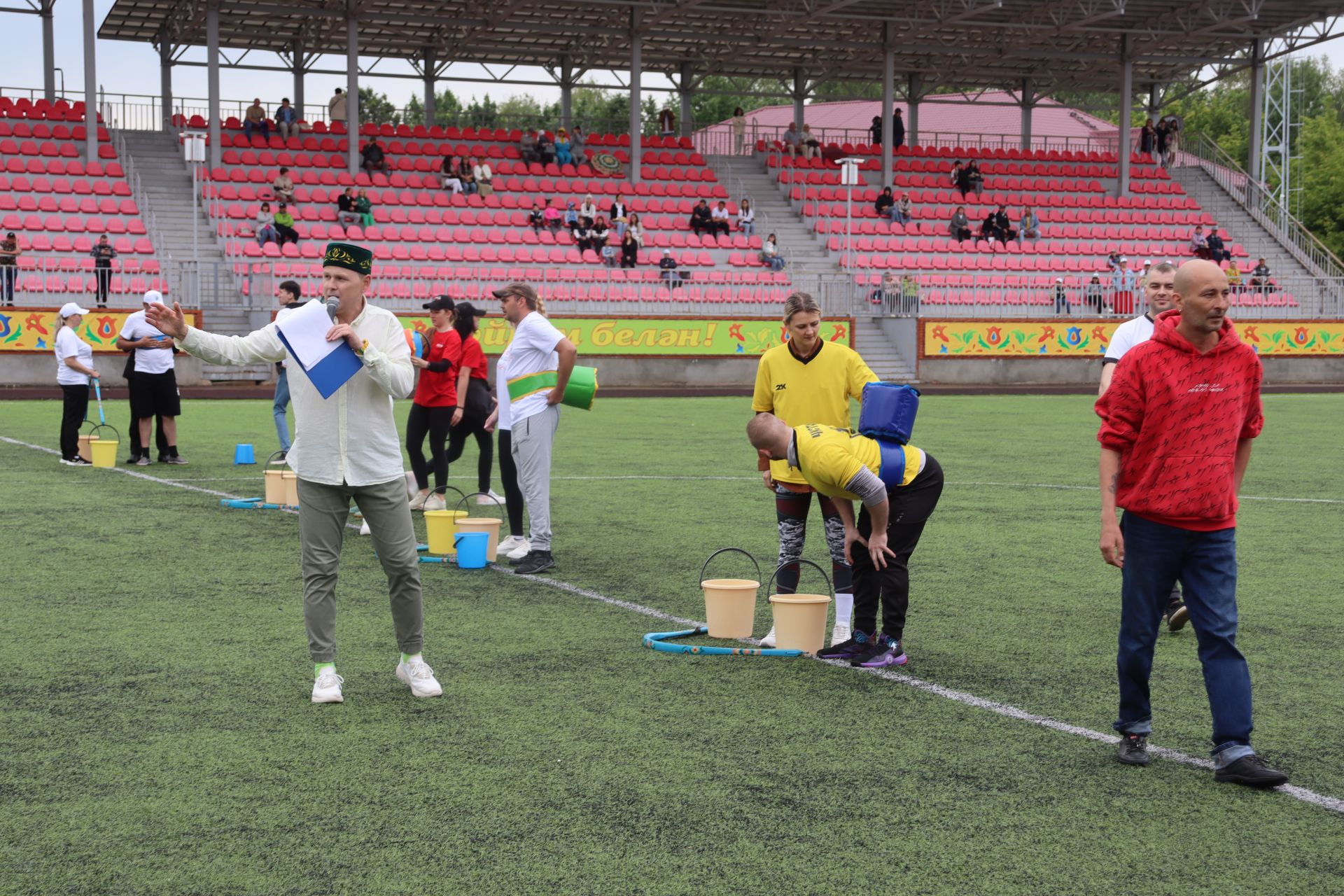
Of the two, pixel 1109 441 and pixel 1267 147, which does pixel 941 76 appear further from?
pixel 1109 441

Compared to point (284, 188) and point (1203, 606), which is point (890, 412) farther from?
point (284, 188)

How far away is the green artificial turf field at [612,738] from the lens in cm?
418

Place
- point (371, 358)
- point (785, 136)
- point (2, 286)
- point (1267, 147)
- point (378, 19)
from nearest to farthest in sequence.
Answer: point (371, 358) → point (2, 286) → point (378, 19) → point (785, 136) → point (1267, 147)

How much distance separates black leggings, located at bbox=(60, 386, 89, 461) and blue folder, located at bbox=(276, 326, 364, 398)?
1014cm

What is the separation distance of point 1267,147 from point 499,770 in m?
44.9

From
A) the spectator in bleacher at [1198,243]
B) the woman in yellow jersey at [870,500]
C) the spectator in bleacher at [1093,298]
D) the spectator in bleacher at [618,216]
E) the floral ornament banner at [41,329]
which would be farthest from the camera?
the spectator in bleacher at [1198,243]

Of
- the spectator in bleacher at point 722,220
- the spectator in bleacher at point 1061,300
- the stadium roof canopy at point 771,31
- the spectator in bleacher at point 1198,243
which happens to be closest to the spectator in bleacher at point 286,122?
the stadium roof canopy at point 771,31

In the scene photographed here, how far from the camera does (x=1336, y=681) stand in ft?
20.7

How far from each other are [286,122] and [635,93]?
8.63 metres

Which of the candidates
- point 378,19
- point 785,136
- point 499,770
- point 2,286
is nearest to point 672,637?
point 499,770

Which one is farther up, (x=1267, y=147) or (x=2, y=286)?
(x=1267, y=147)

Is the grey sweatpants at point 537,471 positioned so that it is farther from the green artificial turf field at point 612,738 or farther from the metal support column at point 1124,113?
the metal support column at point 1124,113

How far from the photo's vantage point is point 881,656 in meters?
6.55

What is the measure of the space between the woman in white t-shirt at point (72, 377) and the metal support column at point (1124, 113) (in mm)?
33023
